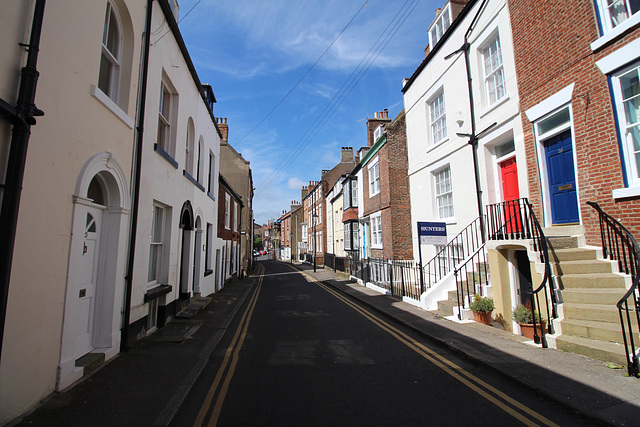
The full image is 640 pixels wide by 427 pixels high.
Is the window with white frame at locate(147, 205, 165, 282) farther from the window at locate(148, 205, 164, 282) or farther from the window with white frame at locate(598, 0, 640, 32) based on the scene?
the window with white frame at locate(598, 0, 640, 32)

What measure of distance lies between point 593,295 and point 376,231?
13.1 meters

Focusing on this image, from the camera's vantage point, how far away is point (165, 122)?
857cm

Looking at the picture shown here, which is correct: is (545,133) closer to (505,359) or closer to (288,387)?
(505,359)

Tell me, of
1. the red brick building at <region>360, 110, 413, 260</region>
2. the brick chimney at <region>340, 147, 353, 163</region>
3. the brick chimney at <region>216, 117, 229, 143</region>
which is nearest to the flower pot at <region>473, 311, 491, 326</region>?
the red brick building at <region>360, 110, 413, 260</region>

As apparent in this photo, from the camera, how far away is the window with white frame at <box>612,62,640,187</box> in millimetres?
5707

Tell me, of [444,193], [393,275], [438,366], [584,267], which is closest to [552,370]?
[438,366]

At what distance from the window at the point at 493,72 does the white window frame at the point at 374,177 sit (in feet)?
27.9

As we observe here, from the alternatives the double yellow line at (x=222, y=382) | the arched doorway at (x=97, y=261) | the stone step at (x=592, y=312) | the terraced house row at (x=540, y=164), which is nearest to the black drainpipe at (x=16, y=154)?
the arched doorway at (x=97, y=261)

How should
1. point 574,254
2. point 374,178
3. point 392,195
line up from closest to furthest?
point 574,254 → point 392,195 → point 374,178

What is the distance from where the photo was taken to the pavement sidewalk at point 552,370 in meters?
3.59

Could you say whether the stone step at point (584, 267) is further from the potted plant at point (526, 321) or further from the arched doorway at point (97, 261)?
the arched doorway at point (97, 261)

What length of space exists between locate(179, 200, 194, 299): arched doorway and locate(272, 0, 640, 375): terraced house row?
23.7 ft

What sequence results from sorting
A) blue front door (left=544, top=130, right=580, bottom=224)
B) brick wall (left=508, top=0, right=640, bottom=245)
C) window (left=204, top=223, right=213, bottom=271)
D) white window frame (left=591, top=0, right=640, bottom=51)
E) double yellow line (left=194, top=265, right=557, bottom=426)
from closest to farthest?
double yellow line (left=194, top=265, right=557, bottom=426)
white window frame (left=591, top=0, right=640, bottom=51)
brick wall (left=508, top=0, right=640, bottom=245)
blue front door (left=544, top=130, right=580, bottom=224)
window (left=204, top=223, right=213, bottom=271)

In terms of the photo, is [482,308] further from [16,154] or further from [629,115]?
[16,154]
